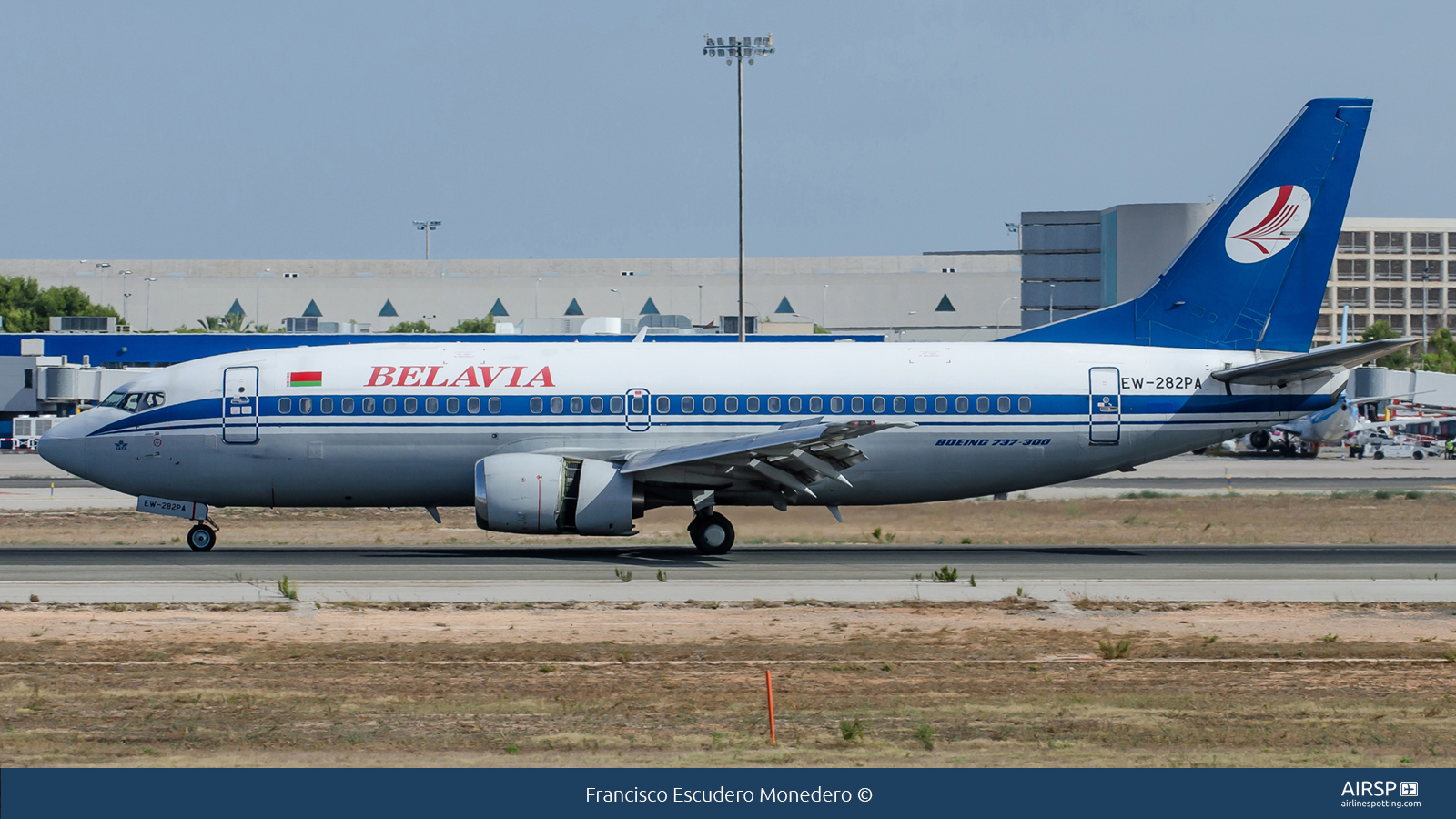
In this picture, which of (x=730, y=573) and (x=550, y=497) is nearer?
(x=730, y=573)

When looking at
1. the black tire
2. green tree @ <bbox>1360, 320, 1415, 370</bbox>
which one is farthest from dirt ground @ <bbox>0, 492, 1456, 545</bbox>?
green tree @ <bbox>1360, 320, 1415, 370</bbox>

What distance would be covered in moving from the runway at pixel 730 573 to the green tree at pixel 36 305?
374 feet

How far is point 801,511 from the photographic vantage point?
31.7m

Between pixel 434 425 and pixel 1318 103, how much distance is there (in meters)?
20.9

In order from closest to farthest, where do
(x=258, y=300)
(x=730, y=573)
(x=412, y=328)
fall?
(x=730, y=573)
(x=412, y=328)
(x=258, y=300)

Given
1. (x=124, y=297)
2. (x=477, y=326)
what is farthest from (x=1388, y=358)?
(x=124, y=297)

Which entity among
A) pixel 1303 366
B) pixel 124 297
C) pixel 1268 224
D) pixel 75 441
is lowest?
pixel 75 441

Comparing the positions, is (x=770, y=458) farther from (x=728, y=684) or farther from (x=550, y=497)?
(x=728, y=684)

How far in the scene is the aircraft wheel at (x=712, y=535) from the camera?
2931 cm

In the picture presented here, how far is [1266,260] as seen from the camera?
1222 inches

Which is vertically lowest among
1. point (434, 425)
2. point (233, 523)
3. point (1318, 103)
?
point (233, 523)

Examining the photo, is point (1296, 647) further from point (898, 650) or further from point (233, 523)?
point (233, 523)

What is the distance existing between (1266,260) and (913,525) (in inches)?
398
